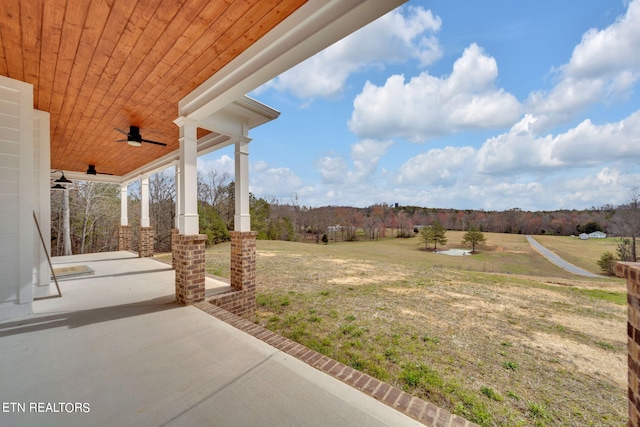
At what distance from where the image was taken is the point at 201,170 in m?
22.3

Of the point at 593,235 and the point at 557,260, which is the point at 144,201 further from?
the point at 593,235

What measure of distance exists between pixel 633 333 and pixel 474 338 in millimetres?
3429

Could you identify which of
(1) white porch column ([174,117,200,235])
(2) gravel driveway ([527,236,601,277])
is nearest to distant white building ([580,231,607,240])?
(2) gravel driveway ([527,236,601,277])

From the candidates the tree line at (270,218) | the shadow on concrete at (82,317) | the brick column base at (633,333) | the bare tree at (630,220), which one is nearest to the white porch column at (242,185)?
the shadow on concrete at (82,317)

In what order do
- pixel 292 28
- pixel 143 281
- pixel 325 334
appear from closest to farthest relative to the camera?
pixel 292 28 < pixel 325 334 < pixel 143 281

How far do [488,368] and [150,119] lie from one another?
254 inches

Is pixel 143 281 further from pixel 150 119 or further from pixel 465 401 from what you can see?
pixel 465 401

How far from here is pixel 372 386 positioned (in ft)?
6.67

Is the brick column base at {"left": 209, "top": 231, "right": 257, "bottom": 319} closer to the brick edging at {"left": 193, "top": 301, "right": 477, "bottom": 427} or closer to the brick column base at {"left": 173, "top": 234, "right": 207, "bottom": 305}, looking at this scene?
the brick column base at {"left": 173, "top": 234, "right": 207, "bottom": 305}

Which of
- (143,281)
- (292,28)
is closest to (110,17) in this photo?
(292,28)

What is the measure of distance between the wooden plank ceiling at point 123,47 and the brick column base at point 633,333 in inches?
102

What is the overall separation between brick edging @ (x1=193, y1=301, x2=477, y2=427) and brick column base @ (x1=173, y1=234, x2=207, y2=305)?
1191 mm

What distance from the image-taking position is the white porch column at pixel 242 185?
14.9 ft

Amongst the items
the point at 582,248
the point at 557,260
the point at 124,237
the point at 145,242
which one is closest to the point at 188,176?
→ the point at 145,242
